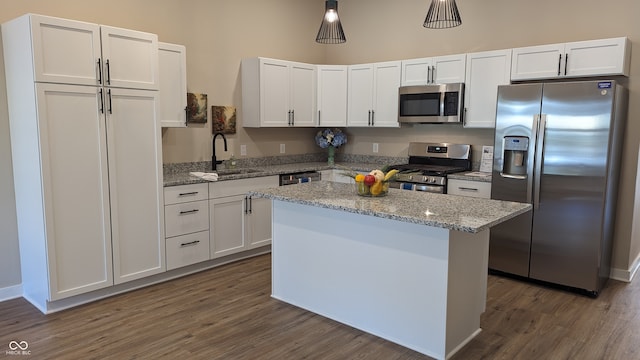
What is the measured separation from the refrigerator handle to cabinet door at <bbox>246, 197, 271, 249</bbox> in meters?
2.47

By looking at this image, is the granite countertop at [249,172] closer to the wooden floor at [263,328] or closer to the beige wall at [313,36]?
the beige wall at [313,36]

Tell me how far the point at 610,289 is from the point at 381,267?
7.52ft

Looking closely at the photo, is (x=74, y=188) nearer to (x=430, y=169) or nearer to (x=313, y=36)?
(x=430, y=169)

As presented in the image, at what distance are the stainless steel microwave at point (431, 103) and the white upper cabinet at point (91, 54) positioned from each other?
2510mm

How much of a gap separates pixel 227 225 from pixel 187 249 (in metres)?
0.46

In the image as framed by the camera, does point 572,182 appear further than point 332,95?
No

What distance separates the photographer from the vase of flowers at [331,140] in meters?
5.59

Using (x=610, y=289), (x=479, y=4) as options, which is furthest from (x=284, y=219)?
(x=479, y=4)

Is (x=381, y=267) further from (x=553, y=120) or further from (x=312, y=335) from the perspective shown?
(x=553, y=120)

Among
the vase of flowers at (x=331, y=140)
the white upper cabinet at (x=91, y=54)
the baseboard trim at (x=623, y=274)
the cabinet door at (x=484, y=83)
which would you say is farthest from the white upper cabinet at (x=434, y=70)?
the white upper cabinet at (x=91, y=54)

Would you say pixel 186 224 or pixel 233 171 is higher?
pixel 233 171

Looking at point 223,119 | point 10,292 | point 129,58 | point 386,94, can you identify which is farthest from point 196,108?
point 10,292

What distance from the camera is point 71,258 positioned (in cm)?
324

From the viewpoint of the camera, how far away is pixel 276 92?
4902 millimetres
